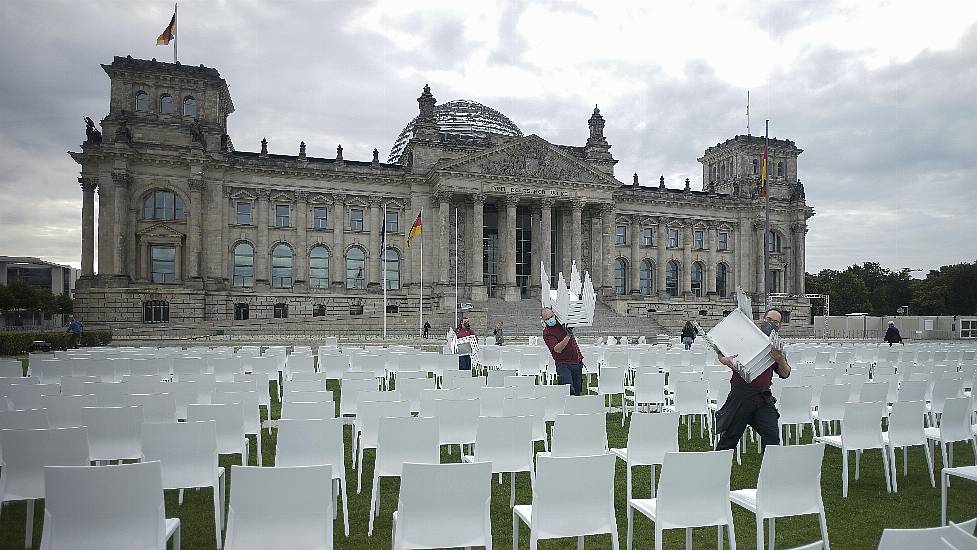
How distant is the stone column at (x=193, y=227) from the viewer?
53.4m

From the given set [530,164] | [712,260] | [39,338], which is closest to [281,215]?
[530,164]

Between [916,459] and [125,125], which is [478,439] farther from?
[125,125]

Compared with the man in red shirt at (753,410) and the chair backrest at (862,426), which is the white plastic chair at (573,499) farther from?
the chair backrest at (862,426)

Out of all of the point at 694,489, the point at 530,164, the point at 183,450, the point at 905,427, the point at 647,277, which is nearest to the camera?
the point at 694,489

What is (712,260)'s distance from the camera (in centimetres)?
7381

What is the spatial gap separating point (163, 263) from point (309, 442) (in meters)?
53.4

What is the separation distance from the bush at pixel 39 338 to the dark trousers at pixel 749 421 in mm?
32452

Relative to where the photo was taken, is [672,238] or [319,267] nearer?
[319,267]

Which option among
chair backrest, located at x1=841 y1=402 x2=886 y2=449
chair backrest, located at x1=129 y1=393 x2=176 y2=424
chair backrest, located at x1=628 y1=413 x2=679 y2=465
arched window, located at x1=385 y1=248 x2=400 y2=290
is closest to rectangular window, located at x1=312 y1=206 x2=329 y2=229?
arched window, located at x1=385 y1=248 x2=400 y2=290

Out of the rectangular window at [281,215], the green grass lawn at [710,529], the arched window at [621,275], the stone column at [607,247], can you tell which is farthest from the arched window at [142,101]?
the green grass lawn at [710,529]

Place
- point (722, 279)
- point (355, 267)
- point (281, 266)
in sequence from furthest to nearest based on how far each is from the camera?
point (722, 279)
point (355, 267)
point (281, 266)

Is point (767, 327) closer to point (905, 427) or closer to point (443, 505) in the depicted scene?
point (905, 427)

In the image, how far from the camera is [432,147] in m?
61.6

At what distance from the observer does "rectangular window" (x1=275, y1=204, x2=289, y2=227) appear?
57.8m
